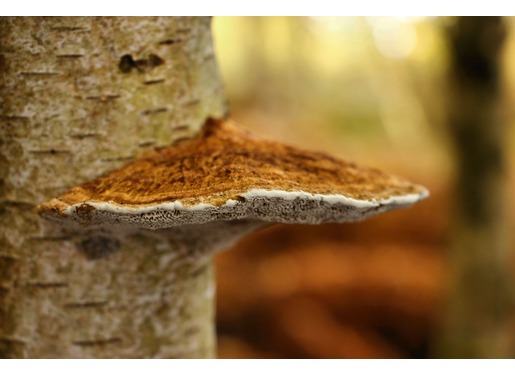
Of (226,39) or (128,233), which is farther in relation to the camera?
(226,39)

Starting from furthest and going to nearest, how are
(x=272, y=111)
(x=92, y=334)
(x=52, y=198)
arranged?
(x=272, y=111), (x=92, y=334), (x=52, y=198)

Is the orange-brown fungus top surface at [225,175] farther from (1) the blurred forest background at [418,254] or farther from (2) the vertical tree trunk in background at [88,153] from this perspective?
(1) the blurred forest background at [418,254]

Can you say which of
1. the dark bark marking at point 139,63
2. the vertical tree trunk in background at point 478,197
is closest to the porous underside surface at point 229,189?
the dark bark marking at point 139,63

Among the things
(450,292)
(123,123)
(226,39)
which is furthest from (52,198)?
(226,39)

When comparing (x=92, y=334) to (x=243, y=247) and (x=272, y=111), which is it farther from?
(x=272, y=111)

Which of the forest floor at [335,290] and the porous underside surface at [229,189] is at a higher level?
the porous underside surface at [229,189]

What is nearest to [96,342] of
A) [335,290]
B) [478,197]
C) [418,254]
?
[478,197]

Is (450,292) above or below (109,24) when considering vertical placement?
below

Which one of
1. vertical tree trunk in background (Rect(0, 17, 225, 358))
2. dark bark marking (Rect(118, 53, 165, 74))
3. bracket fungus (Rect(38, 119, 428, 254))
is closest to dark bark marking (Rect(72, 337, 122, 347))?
vertical tree trunk in background (Rect(0, 17, 225, 358))
